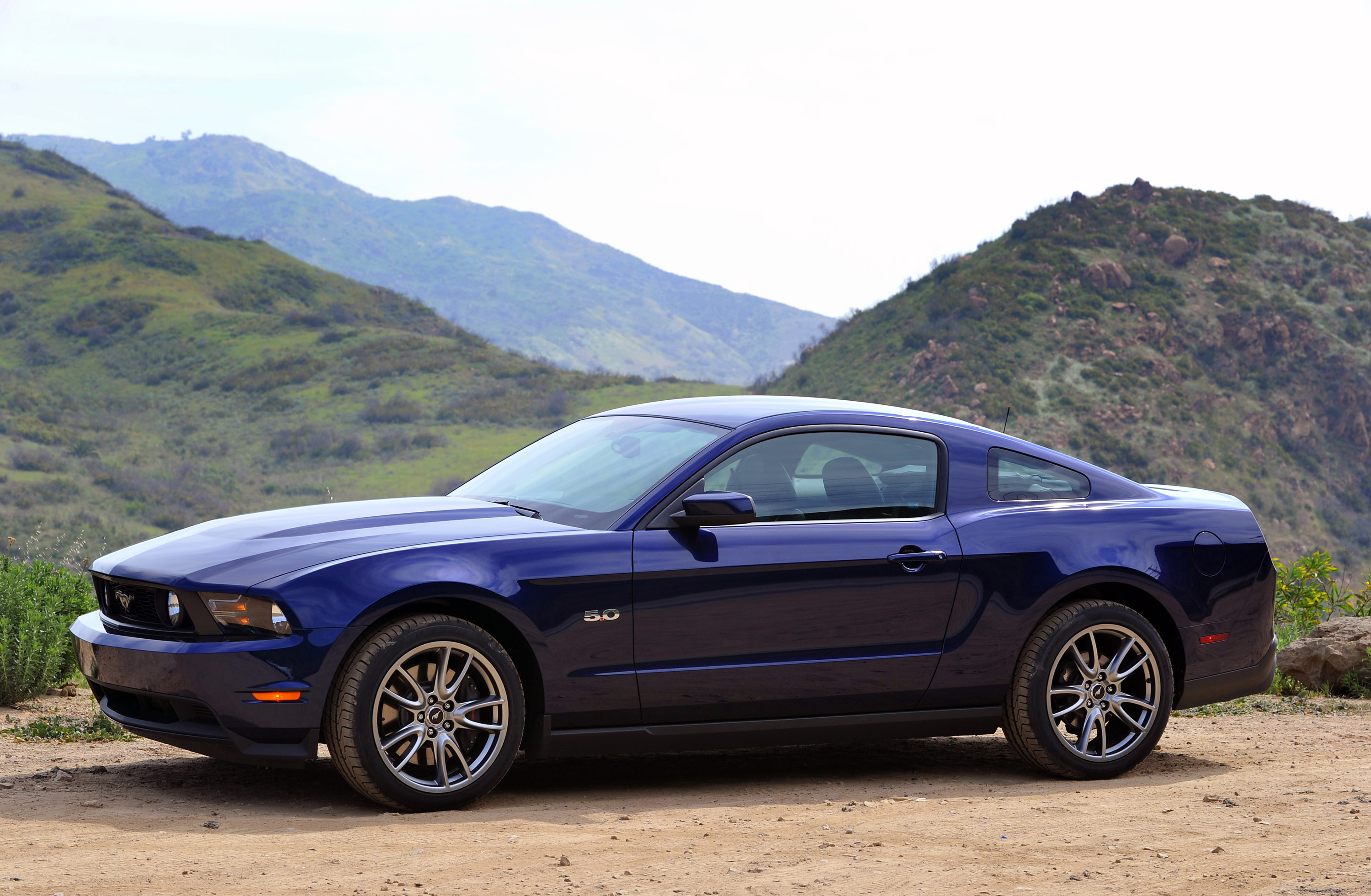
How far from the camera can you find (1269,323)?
169 ft

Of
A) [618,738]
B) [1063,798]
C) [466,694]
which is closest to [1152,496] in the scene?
[1063,798]

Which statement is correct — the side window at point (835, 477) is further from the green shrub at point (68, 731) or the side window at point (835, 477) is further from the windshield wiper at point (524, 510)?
the green shrub at point (68, 731)

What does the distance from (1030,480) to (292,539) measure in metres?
3.22

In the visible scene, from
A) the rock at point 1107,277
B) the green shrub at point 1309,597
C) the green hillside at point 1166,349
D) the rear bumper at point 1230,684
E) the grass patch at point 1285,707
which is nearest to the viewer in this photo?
the rear bumper at point 1230,684

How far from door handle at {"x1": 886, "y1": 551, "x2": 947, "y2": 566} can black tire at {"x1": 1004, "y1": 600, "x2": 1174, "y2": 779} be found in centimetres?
63

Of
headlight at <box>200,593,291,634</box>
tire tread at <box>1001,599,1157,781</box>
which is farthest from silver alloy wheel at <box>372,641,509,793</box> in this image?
tire tread at <box>1001,599,1157,781</box>

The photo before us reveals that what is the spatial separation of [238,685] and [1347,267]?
200 ft

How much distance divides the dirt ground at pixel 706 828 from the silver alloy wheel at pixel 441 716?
176mm

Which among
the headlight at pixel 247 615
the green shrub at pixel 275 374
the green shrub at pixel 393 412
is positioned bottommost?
the headlight at pixel 247 615

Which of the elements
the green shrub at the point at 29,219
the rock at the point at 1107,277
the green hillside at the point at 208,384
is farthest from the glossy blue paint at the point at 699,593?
the green shrub at the point at 29,219

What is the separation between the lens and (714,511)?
5.00 m

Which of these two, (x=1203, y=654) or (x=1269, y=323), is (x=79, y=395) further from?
(x=1203, y=654)

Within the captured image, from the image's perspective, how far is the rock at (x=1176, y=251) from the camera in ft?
182

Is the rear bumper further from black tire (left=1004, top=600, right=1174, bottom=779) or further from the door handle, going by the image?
the door handle
